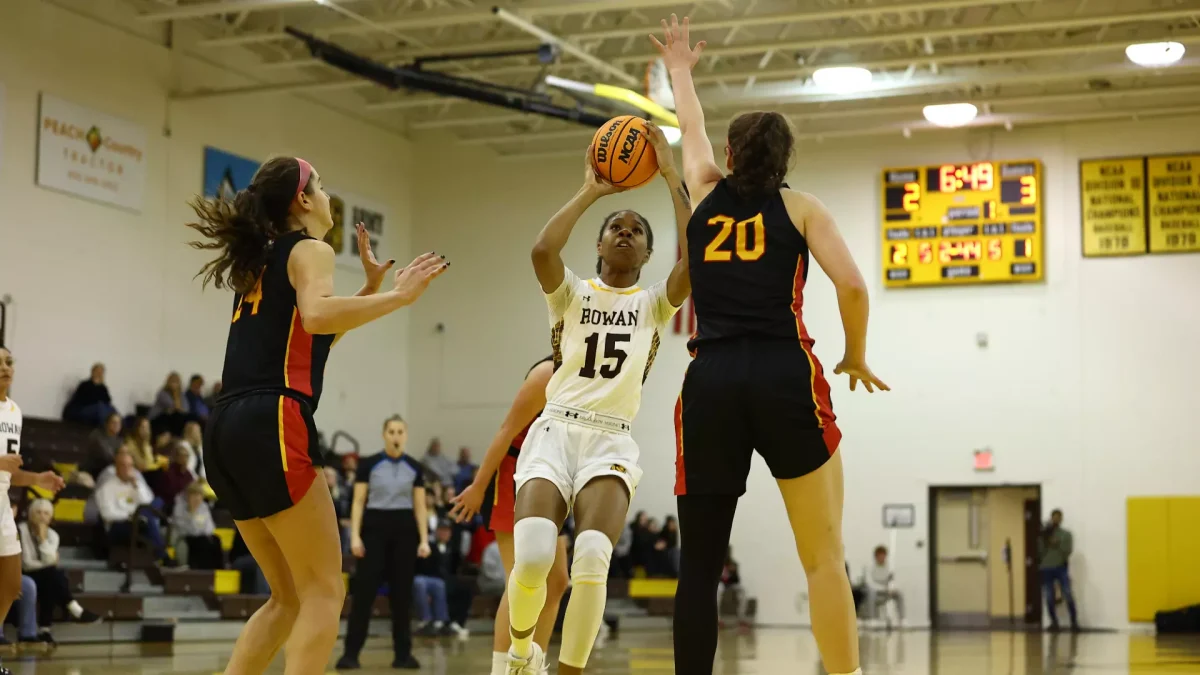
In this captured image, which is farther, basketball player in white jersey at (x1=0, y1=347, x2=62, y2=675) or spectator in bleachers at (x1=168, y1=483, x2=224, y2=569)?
spectator in bleachers at (x1=168, y1=483, x2=224, y2=569)

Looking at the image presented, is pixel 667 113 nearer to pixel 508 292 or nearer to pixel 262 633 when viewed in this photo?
pixel 508 292

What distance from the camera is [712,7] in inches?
738

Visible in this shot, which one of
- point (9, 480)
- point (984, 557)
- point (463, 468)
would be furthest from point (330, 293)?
point (984, 557)

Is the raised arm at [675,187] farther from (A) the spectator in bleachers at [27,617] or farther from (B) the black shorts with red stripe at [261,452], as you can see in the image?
(A) the spectator in bleachers at [27,617]

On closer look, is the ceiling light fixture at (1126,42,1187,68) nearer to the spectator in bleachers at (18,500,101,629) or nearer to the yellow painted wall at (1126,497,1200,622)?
the yellow painted wall at (1126,497,1200,622)

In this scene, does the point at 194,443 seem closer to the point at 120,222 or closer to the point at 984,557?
the point at 120,222

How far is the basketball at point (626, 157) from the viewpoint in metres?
5.52

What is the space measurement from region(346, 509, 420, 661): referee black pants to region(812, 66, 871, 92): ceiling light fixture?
993cm

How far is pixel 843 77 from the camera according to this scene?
18.4m

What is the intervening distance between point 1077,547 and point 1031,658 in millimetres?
9480

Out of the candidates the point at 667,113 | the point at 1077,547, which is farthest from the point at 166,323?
the point at 1077,547

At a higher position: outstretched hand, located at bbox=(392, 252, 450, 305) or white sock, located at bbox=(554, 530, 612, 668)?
outstretched hand, located at bbox=(392, 252, 450, 305)

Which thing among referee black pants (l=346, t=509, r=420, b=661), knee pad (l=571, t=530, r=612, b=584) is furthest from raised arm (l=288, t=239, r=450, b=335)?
referee black pants (l=346, t=509, r=420, b=661)

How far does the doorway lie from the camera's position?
2197cm
